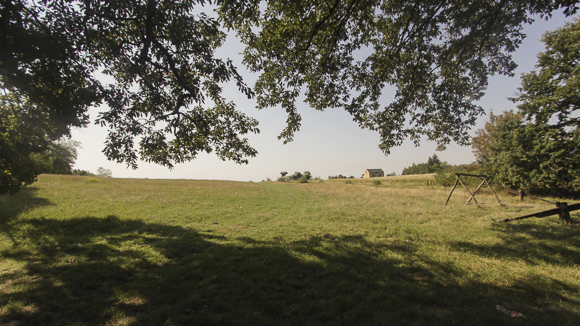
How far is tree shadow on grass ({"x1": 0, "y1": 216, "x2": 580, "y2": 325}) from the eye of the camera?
392 centimetres

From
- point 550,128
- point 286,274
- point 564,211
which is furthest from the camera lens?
point 550,128

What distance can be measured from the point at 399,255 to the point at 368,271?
6.50 feet

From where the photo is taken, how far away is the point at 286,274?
18.5 feet

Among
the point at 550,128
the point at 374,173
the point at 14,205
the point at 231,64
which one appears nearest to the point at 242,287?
the point at 231,64

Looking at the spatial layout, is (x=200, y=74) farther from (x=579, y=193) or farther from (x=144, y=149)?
(x=579, y=193)

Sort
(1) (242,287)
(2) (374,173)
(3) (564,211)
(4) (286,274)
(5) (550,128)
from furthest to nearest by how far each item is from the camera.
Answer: (2) (374,173) → (5) (550,128) → (3) (564,211) → (4) (286,274) → (1) (242,287)

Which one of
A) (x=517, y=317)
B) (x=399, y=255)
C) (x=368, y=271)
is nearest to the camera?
(x=517, y=317)

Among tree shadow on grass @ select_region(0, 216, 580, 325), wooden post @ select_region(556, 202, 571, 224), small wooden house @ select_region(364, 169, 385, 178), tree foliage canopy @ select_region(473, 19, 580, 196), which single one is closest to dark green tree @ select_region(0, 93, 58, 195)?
tree shadow on grass @ select_region(0, 216, 580, 325)

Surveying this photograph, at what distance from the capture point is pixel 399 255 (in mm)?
7203

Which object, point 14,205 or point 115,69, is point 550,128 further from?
point 14,205

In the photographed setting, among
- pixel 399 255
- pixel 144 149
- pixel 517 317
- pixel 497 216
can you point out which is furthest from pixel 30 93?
pixel 497 216

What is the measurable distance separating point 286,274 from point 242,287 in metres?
1.21

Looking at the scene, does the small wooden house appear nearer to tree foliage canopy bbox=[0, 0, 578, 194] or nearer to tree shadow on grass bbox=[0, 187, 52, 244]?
tree foliage canopy bbox=[0, 0, 578, 194]

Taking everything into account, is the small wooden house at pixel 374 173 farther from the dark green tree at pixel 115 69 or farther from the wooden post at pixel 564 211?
the dark green tree at pixel 115 69
